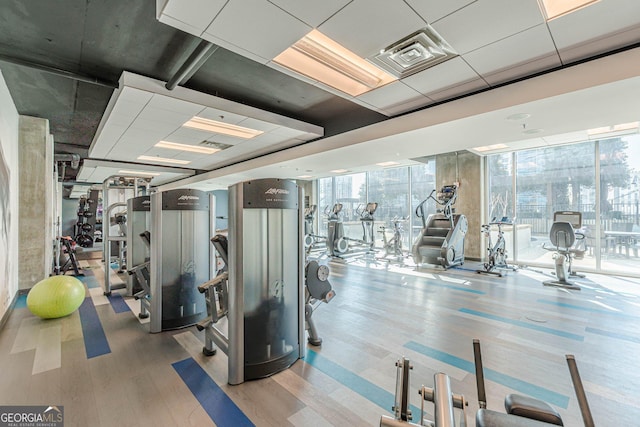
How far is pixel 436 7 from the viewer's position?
2.36 metres

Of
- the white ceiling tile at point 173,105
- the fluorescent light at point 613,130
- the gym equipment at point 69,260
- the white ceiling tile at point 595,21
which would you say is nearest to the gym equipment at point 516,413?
the white ceiling tile at point 595,21

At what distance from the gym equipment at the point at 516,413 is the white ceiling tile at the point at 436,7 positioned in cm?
244

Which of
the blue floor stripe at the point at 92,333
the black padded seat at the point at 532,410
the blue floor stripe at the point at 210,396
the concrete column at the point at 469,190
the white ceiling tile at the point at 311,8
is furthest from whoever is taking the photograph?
the concrete column at the point at 469,190

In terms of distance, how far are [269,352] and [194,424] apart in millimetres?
724

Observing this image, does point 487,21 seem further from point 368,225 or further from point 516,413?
point 368,225

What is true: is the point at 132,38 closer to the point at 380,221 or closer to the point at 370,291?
the point at 370,291

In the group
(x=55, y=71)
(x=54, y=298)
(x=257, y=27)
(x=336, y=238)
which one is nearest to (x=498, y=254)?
(x=336, y=238)

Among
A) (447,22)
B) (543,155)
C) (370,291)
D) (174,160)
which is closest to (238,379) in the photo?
(370,291)

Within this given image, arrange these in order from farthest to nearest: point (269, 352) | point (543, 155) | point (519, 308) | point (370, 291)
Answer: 1. point (543, 155)
2. point (370, 291)
3. point (519, 308)
4. point (269, 352)

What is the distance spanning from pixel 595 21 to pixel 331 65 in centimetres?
240

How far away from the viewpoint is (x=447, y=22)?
2.56 meters

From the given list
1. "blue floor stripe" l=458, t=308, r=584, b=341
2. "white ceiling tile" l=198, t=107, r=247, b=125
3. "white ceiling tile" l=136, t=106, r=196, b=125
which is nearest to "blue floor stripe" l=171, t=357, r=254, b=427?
"blue floor stripe" l=458, t=308, r=584, b=341

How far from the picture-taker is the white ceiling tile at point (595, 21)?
2.40 meters

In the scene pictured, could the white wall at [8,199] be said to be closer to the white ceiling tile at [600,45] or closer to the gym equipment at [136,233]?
the gym equipment at [136,233]
